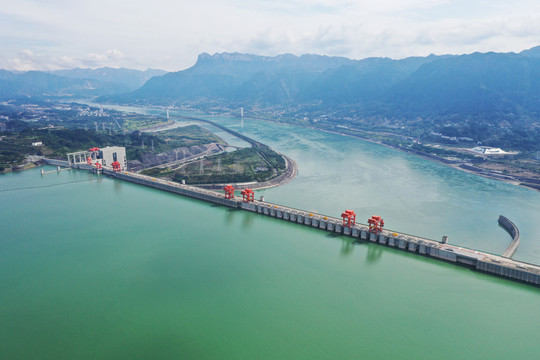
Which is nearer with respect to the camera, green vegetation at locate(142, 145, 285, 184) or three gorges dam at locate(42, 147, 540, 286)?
three gorges dam at locate(42, 147, 540, 286)

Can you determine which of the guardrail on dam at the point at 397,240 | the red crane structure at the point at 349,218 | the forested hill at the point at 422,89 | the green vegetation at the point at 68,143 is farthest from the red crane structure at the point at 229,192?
the forested hill at the point at 422,89

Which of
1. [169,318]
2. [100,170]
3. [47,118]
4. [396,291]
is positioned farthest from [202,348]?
[47,118]

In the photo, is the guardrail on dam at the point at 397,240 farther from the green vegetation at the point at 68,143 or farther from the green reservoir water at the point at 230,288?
the green vegetation at the point at 68,143

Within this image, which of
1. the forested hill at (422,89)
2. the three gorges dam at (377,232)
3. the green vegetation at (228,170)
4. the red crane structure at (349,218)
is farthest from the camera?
the forested hill at (422,89)

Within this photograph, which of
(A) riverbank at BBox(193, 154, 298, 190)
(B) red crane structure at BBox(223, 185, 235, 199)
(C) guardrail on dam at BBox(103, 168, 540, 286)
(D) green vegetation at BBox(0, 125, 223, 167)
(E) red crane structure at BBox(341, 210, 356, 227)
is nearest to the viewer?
(C) guardrail on dam at BBox(103, 168, 540, 286)

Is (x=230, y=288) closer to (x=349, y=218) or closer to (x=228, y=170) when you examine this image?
(x=349, y=218)

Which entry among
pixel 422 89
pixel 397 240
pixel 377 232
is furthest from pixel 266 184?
pixel 422 89

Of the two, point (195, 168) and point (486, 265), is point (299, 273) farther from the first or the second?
point (195, 168)

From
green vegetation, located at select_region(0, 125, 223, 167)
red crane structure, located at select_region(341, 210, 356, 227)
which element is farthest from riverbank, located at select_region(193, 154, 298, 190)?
green vegetation, located at select_region(0, 125, 223, 167)

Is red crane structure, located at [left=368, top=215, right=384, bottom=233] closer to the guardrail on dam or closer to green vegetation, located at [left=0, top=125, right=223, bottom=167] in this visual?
the guardrail on dam
